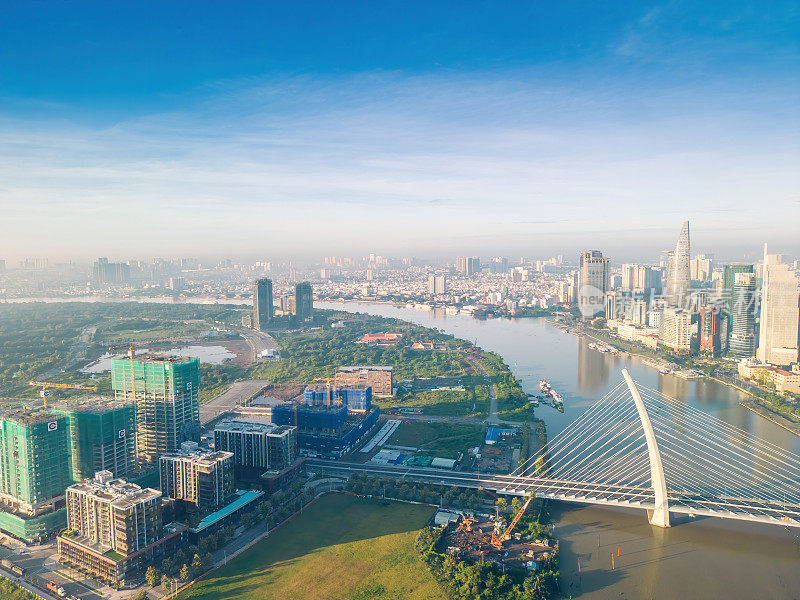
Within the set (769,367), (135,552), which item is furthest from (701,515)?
(769,367)

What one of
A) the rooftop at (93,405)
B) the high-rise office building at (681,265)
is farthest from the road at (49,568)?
the high-rise office building at (681,265)

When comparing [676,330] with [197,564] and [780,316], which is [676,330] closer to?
[780,316]

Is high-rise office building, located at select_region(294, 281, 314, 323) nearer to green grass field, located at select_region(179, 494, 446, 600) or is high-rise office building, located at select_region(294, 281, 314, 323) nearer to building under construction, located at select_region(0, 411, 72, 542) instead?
building under construction, located at select_region(0, 411, 72, 542)

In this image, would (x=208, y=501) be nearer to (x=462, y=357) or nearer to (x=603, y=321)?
(x=462, y=357)

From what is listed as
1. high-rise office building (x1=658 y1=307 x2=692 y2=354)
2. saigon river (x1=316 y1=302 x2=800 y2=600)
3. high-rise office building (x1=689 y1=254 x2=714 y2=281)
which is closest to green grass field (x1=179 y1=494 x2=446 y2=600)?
saigon river (x1=316 y1=302 x2=800 y2=600)

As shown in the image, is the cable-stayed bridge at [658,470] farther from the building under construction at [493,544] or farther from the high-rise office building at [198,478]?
the high-rise office building at [198,478]

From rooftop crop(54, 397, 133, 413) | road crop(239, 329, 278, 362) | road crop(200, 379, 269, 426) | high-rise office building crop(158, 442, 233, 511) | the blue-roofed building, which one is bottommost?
road crop(200, 379, 269, 426)
